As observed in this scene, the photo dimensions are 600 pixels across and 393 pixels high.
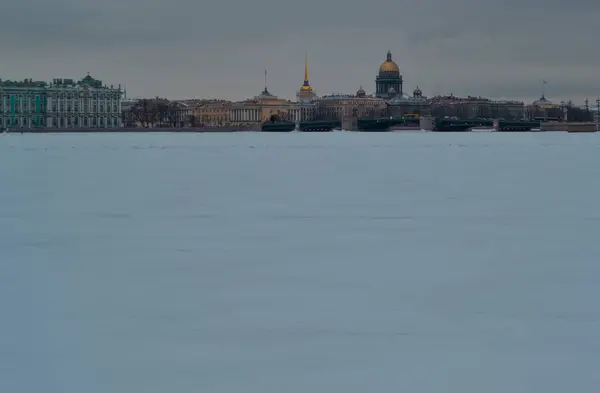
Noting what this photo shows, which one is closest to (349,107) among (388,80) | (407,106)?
(407,106)

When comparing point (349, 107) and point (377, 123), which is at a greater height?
point (349, 107)

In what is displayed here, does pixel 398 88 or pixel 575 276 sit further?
pixel 398 88

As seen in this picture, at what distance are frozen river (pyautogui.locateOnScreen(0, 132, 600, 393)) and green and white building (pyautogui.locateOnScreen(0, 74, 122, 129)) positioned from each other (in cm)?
8436

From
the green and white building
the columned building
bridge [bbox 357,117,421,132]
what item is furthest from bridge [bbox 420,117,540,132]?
the columned building

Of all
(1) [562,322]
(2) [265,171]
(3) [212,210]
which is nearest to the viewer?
(1) [562,322]

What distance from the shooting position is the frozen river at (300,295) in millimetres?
5305

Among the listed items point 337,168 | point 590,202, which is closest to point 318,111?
point 337,168

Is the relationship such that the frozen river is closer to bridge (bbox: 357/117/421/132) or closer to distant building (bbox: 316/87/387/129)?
bridge (bbox: 357/117/421/132)

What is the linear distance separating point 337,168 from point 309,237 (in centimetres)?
1301

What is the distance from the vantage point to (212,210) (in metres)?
12.7

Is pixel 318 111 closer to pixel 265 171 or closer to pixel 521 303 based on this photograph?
pixel 265 171

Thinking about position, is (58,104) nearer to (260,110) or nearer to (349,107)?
(260,110)

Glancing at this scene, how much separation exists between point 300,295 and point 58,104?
303ft

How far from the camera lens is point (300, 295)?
707cm
